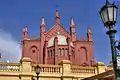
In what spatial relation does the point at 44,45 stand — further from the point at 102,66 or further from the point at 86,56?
the point at 102,66

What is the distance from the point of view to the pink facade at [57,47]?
181 feet

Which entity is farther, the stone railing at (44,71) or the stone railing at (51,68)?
the stone railing at (51,68)

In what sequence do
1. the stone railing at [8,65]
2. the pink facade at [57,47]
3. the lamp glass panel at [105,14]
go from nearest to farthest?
the lamp glass panel at [105,14]
the stone railing at [8,65]
the pink facade at [57,47]

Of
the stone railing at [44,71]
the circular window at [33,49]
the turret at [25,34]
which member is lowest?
the stone railing at [44,71]

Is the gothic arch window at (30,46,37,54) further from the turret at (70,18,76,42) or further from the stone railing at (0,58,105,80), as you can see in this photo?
the stone railing at (0,58,105,80)

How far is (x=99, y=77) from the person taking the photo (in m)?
13.5

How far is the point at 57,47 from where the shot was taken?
55219 mm

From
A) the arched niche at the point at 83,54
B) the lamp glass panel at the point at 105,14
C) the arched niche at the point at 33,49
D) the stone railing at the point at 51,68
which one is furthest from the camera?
the arched niche at the point at 83,54

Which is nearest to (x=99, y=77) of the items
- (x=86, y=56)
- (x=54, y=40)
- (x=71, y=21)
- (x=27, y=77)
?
(x=27, y=77)

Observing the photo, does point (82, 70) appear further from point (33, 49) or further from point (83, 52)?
point (83, 52)

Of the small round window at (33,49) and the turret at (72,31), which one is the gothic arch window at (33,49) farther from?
the turret at (72,31)

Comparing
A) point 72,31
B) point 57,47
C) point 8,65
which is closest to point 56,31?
point 72,31

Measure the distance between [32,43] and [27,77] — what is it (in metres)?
43.7

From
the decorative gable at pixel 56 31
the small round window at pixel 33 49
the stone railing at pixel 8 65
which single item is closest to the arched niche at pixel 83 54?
the decorative gable at pixel 56 31
